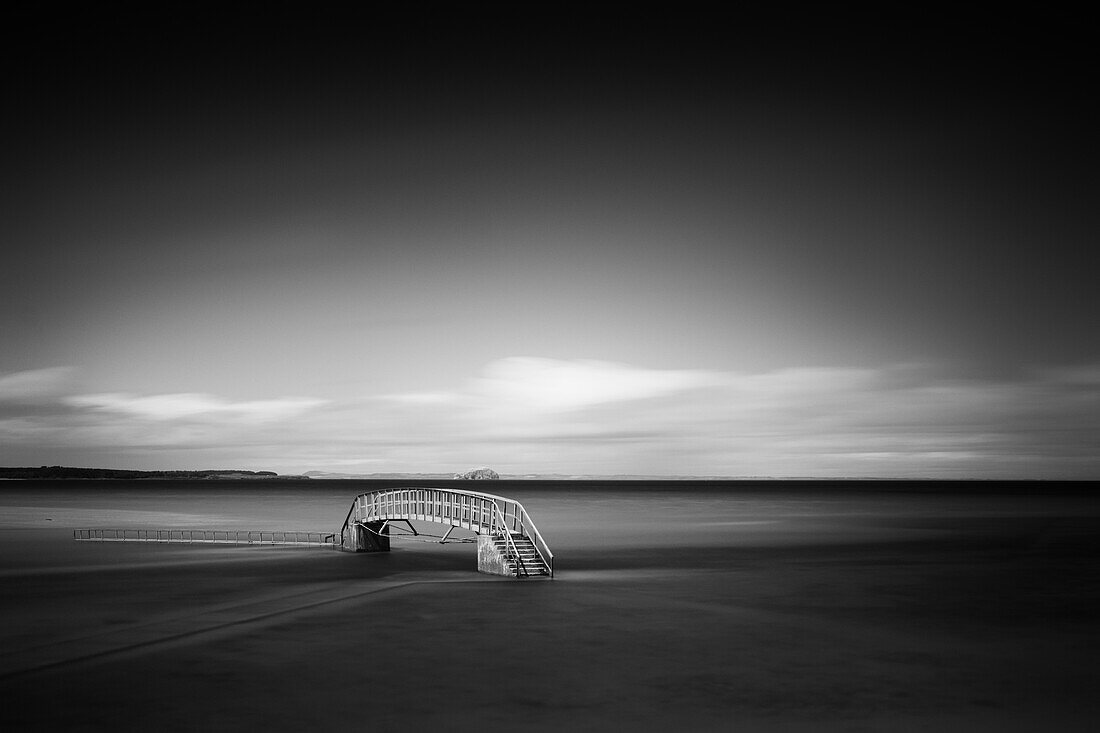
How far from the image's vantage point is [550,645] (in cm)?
2491

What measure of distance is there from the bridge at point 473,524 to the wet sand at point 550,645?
1.49 meters

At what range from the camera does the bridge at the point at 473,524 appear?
4175 centimetres

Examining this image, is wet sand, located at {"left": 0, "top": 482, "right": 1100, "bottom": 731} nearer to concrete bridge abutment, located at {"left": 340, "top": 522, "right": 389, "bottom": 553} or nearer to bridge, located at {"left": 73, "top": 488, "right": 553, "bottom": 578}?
bridge, located at {"left": 73, "top": 488, "right": 553, "bottom": 578}

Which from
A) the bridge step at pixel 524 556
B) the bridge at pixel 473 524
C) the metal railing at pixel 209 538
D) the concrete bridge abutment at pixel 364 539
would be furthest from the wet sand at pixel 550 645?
the metal railing at pixel 209 538

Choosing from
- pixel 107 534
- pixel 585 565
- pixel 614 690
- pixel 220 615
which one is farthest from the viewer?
pixel 107 534

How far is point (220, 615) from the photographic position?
1162 inches

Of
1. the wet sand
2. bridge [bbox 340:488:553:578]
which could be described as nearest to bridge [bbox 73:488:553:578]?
bridge [bbox 340:488:553:578]

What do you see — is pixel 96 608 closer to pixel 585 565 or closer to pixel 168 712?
pixel 168 712

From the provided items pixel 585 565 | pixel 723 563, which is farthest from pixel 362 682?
pixel 723 563

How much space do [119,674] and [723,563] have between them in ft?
115

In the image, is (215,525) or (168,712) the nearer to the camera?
(168,712)

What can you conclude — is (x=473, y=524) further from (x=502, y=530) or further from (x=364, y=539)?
(x=364, y=539)

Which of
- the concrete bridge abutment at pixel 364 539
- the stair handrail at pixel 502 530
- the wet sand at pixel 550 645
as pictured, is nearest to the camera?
the wet sand at pixel 550 645

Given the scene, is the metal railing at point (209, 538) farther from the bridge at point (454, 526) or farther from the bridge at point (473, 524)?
the bridge at point (473, 524)
